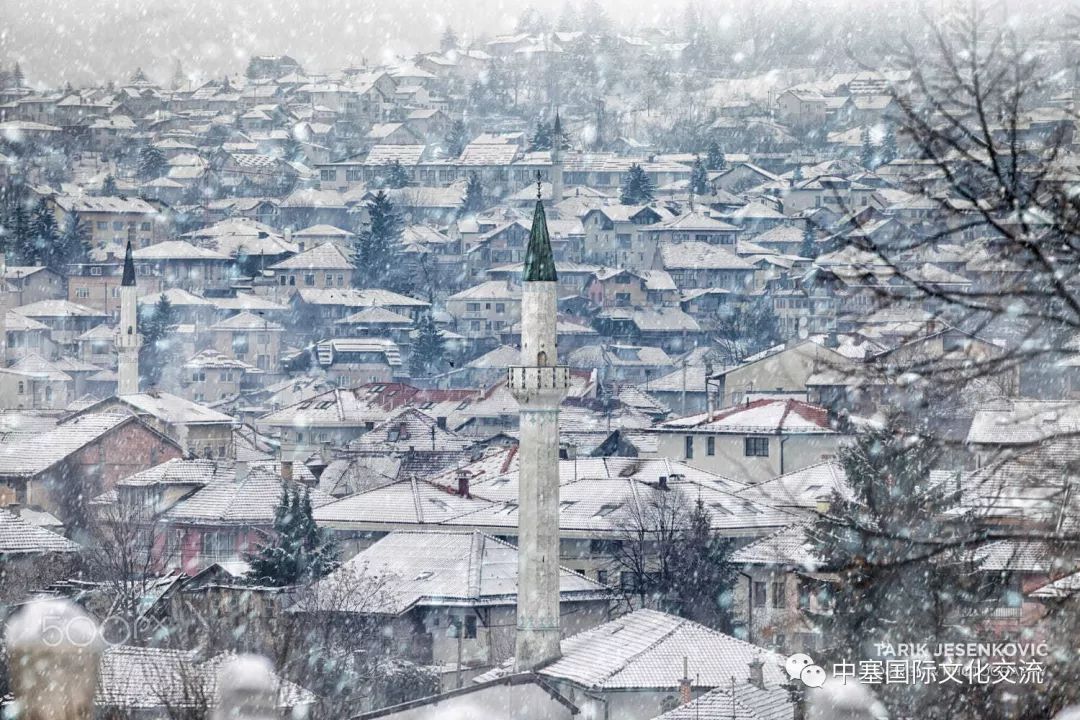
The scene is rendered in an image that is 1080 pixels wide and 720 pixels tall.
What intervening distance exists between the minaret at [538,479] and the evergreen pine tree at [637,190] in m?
57.3

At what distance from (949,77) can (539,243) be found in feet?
89.2

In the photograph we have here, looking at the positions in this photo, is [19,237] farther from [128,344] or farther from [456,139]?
[128,344]

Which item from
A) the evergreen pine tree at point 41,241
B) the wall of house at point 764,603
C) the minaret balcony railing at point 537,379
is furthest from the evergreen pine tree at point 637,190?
the minaret balcony railing at point 537,379

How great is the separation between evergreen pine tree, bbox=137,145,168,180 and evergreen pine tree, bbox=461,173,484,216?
1923 centimetres

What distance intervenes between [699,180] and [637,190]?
4.72 meters

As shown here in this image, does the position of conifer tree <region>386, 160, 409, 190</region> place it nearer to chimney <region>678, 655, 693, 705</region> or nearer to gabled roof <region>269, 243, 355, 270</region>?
gabled roof <region>269, 243, 355, 270</region>

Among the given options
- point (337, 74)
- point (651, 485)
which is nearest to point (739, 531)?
point (651, 485)

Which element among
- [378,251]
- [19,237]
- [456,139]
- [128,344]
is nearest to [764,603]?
[128,344]

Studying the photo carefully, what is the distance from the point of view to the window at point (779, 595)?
1305 inches

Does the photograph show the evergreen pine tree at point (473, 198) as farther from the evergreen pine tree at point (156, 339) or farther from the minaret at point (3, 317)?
the minaret at point (3, 317)

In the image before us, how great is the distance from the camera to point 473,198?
92125 millimetres

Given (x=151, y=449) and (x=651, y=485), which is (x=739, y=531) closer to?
(x=651, y=485)

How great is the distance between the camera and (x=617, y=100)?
12825 centimetres

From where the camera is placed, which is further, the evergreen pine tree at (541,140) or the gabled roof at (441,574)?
the evergreen pine tree at (541,140)
